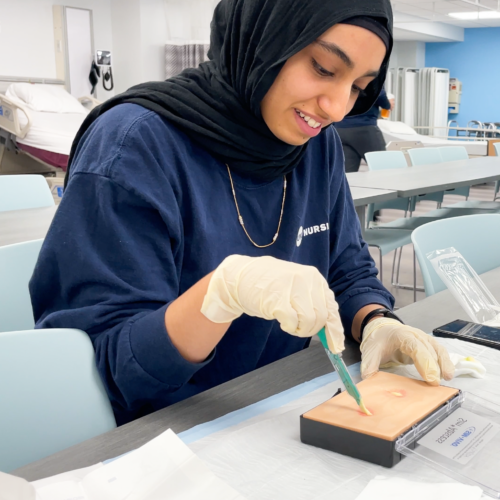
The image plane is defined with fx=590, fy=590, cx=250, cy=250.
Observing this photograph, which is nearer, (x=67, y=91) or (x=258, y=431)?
(x=258, y=431)

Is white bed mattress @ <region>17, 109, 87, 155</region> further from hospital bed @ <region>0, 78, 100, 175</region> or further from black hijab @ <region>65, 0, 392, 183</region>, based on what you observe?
black hijab @ <region>65, 0, 392, 183</region>

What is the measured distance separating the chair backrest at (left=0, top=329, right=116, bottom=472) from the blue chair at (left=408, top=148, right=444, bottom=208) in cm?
350

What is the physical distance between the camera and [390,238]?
2730 mm

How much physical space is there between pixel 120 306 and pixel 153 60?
618cm

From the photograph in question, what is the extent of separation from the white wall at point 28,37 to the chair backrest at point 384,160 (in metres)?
3.67

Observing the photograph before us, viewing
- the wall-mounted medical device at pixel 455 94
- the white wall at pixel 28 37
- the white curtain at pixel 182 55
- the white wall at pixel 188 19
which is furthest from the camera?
the wall-mounted medical device at pixel 455 94

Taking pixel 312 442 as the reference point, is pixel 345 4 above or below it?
above

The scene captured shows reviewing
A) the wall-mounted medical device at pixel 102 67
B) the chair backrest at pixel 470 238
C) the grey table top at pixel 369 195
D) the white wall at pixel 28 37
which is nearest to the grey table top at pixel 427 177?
the grey table top at pixel 369 195

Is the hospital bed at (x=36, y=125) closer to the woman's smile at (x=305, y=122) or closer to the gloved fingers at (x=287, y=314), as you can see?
the woman's smile at (x=305, y=122)

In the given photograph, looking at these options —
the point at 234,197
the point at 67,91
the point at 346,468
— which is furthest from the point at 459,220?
the point at 67,91

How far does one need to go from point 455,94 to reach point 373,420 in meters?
12.0

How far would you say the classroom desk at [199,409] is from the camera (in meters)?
0.62

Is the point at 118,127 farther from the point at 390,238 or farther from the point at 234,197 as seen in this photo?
the point at 390,238

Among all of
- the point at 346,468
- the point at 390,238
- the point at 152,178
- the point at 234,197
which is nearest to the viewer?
the point at 346,468
